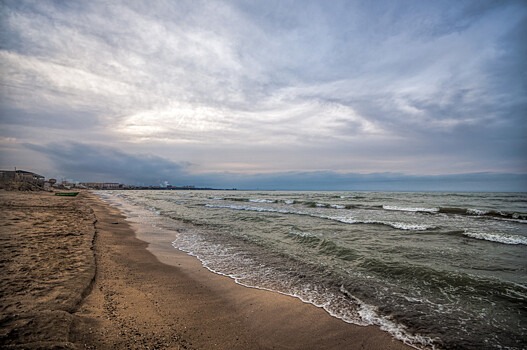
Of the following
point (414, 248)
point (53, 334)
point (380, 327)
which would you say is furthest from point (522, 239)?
point (53, 334)

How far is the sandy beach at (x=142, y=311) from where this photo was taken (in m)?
3.51

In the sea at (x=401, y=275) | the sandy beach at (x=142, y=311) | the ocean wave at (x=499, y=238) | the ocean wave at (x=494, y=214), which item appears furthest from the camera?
the ocean wave at (x=494, y=214)

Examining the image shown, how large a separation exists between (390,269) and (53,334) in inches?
311

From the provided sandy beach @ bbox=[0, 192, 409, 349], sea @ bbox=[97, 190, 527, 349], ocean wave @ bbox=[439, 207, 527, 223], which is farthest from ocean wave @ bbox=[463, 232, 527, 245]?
sandy beach @ bbox=[0, 192, 409, 349]

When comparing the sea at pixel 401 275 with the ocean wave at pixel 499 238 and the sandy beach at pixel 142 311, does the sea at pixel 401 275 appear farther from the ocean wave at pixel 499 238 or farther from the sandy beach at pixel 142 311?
the sandy beach at pixel 142 311

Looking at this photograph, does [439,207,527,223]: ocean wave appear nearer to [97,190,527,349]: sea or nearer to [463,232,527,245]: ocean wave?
[97,190,527,349]: sea

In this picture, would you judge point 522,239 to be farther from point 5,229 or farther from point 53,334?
point 5,229

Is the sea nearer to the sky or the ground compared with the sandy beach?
nearer to the ground

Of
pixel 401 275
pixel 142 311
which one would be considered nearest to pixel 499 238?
pixel 401 275

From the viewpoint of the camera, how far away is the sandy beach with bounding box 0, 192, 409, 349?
3.51 m

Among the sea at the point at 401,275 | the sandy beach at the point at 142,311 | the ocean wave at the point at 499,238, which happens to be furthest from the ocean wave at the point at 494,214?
the sandy beach at the point at 142,311

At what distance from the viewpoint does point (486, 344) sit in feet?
13.2

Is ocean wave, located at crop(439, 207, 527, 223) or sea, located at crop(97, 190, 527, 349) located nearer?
sea, located at crop(97, 190, 527, 349)

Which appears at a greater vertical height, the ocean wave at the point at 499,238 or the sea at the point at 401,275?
the ocean wave at the point at 499,238
